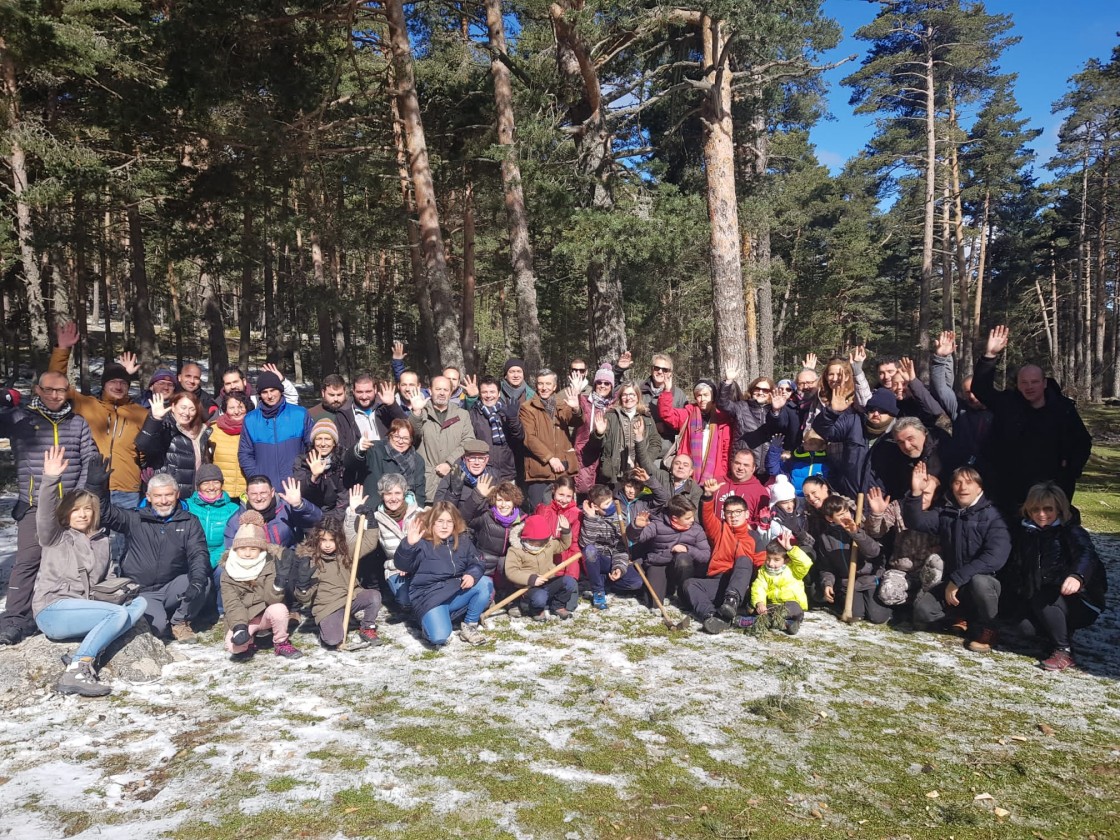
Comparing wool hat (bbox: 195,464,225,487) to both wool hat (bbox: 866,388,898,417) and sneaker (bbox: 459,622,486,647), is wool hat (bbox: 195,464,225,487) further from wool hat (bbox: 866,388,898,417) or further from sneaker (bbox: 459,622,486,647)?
wool hat (bbox: 866,388,898,417)

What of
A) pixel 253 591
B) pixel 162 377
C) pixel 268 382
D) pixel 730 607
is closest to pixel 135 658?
pixel 253 591

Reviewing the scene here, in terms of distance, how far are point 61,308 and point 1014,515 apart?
1708 centimetres

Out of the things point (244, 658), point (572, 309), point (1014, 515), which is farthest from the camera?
point (572, 309)

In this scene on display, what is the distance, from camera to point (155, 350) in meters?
18.0

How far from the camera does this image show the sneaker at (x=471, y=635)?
542 centimetres

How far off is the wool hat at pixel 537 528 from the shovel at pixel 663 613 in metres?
0.94

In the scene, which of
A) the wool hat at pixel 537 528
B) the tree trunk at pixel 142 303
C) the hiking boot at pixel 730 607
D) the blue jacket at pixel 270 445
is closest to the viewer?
the hiking boot at pixel 730 607

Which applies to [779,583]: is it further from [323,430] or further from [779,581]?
[323,430]

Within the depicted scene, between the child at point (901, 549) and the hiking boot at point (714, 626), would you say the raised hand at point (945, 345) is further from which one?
the hiking boot at point (714, 626)

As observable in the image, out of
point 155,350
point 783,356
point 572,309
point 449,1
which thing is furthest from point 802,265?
point 155,350

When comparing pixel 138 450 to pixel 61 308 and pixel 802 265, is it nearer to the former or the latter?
pixel 61 308

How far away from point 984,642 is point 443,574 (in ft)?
14.2

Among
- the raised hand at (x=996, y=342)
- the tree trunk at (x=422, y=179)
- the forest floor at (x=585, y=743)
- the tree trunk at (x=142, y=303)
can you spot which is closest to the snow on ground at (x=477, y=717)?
the forest floor at (x=585, y=743)

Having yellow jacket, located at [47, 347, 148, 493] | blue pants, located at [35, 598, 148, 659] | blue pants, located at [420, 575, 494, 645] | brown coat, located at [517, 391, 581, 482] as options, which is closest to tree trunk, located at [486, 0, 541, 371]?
brown coat, located at [517, 391, 581, 482]
